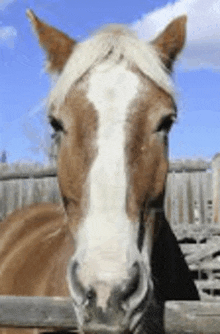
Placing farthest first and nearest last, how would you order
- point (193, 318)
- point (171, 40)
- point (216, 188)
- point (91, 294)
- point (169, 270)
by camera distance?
point (216, 188)
point (169, 270)
point (171, 40)
point (193, 318)
point (91, 294)

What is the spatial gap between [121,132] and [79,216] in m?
0.46

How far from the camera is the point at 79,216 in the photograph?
2.28 m

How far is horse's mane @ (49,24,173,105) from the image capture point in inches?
101

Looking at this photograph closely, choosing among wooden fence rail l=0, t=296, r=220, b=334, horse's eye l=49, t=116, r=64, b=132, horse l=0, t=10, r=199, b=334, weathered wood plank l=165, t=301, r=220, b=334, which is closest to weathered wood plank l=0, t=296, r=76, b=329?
wooden fence rail l=0, t=296, r=220, b=334

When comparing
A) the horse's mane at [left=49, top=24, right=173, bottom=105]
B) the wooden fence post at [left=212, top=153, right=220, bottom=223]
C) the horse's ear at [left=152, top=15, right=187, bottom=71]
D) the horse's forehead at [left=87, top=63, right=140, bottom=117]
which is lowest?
the wooden fence post at [left=212, top=153, right=220, bottom=223]

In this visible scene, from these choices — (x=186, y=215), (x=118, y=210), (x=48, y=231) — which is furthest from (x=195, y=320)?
(x=186, y=215)

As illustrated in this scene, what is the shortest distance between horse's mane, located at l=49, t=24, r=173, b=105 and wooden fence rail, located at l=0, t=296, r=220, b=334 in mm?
1062

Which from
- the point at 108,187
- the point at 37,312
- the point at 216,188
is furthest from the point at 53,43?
the point at 216,188

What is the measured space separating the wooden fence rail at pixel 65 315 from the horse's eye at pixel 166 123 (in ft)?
2.93

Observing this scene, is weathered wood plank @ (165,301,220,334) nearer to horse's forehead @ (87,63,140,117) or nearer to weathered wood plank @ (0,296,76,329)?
weathered wood plank @ (0,296,76,329)

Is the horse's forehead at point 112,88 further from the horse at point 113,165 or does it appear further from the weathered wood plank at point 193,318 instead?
the weathered wood plank at point 193,318

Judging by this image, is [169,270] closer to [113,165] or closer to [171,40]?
[113,165]

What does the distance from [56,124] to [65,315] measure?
102 cm

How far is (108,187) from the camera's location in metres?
2.15
